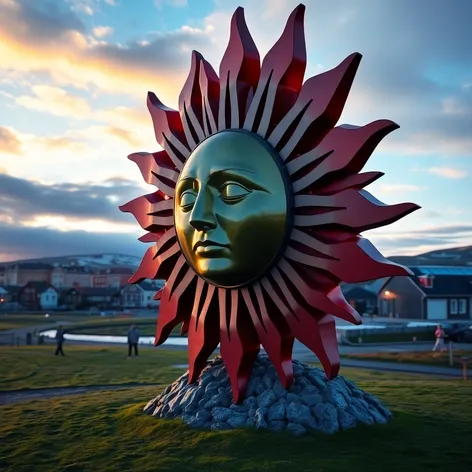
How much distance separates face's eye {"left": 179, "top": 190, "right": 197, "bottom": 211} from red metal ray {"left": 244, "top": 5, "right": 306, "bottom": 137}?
199 cm

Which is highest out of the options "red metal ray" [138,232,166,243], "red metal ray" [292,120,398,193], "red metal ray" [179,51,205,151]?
"red metal ray" [179,51,205,151]

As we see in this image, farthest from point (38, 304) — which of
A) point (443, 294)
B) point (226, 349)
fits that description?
point (226, 349)

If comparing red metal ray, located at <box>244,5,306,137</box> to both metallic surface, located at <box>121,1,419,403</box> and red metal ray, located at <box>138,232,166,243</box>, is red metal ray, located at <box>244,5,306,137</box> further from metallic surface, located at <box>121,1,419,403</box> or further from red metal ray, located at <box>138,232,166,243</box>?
red metal ray, located at <box>138,232,166,243</box>

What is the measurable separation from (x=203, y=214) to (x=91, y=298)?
94.2 m

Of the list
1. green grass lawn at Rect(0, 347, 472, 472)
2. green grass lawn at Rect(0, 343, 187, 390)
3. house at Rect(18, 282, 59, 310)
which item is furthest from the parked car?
house at Rect(18, 282, 59, 310)

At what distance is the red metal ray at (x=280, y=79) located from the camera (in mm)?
11978

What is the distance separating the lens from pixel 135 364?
2742 centimetres

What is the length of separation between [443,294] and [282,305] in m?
55.2

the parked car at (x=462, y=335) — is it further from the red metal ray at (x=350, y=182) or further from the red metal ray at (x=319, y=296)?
the red metal ray at (x=350, y=182)

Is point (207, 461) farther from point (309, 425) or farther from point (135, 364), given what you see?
point (135, 364)

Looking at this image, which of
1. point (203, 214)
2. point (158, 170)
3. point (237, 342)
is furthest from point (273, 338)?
point (158, 170)

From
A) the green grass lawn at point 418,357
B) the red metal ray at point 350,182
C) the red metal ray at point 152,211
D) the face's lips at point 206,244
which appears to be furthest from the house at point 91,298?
the red metal ray at point 350,182

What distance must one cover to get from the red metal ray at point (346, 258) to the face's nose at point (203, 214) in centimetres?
183

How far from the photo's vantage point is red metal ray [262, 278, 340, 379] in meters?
11.2
